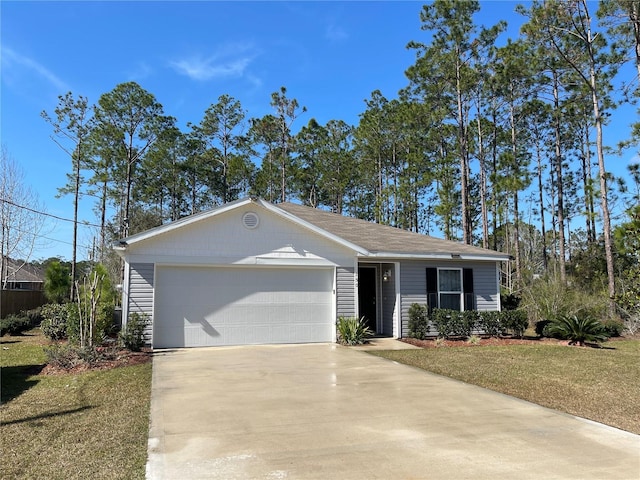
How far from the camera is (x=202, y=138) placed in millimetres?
38031

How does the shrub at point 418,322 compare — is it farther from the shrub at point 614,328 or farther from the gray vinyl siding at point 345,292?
the shrub at point 614,328

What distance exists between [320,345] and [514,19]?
20707 millimetres

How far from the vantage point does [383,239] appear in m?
15.3

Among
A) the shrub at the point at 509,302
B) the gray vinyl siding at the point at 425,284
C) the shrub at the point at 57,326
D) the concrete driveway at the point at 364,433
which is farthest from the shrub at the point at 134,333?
the shrub at the point at 509,302

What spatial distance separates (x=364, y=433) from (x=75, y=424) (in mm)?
3317

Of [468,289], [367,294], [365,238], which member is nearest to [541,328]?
[468,289]

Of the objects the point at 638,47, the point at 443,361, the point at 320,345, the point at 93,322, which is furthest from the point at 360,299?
the point at 638,47

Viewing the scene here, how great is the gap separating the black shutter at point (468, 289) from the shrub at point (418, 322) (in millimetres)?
1639

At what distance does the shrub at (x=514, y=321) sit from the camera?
1398 cm

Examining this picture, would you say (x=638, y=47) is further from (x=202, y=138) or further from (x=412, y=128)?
(x=202, y=138)

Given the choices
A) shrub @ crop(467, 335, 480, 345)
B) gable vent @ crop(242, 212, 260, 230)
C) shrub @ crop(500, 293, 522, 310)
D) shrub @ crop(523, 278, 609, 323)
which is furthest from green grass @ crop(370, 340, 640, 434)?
gable vent @ crop(242, 212, 260, 230)

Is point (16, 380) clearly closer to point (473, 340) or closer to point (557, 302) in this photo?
point (473, 340)

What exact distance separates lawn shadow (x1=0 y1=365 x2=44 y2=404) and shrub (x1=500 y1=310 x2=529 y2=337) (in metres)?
12.1

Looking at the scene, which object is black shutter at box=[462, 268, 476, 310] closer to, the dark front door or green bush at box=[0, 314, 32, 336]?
the dark front door
